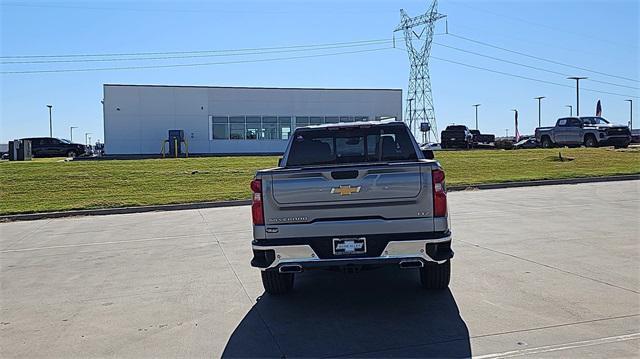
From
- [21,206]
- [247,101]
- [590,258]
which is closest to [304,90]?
[247,101]

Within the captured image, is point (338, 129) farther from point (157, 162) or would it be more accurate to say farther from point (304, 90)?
point (304, 90)

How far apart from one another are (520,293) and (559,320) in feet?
3.34

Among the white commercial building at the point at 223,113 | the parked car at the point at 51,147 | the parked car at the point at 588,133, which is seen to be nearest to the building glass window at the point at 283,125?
the white commercial building at the point at 223,113

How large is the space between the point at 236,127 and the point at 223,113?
1522 mm

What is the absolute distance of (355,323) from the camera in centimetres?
574

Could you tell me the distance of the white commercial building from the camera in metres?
45.3

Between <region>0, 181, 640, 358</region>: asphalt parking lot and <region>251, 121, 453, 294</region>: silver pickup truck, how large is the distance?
0.62m

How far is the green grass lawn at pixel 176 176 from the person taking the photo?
19.6 m

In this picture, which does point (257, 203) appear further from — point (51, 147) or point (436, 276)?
point (51, 147)

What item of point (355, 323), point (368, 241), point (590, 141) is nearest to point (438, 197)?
point (368, 241)

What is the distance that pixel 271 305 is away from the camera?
654 cm

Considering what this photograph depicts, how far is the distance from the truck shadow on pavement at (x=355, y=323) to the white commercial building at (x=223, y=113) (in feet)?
133

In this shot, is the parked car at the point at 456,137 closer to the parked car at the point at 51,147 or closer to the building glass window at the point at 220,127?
the building glass window at the point at 220,127

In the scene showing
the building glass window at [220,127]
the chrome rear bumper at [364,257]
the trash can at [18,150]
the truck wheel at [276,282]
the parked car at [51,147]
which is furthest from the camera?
the building glass window at [220,127]
